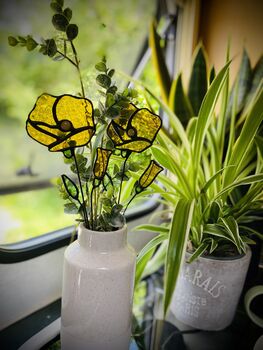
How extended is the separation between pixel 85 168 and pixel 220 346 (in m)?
0.65

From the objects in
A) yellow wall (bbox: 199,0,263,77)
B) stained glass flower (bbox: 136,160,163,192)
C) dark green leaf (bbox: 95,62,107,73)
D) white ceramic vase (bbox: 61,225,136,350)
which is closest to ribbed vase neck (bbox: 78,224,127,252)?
white ceramic vase (bbox: 61,225,136,350)

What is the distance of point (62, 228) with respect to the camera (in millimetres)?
1098

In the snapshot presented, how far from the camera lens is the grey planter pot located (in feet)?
2.97

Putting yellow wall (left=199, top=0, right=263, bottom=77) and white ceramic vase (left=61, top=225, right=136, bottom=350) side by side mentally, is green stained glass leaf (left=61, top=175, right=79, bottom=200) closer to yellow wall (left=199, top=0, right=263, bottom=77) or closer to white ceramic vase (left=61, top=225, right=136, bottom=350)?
white ceramic vase (left=61, top=225, right=136, bottom=350)

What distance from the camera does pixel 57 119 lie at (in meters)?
0.58

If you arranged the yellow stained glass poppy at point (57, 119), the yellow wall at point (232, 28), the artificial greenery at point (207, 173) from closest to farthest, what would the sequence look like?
the yellow stained glass poppy at point (57, 119) < the artificial greenery at point (207, 173) < the yellow wall at point (232, 28)

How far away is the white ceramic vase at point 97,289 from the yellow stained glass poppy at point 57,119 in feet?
0.71

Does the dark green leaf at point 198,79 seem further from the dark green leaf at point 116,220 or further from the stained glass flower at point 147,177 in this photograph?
the dark green leaf at point 116,220

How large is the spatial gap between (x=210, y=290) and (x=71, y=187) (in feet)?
1.64

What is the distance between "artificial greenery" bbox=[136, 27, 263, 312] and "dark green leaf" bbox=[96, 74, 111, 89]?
0.25 metres

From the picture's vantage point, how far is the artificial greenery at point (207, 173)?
2.67ft

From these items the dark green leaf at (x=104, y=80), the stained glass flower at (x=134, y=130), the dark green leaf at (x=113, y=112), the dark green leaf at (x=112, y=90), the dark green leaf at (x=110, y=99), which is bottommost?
the stained glass flower at (x=134, y=130)

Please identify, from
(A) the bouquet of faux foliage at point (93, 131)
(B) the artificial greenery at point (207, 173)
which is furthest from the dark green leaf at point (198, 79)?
(A) the bouquet of faux foliage at point (93, 131)

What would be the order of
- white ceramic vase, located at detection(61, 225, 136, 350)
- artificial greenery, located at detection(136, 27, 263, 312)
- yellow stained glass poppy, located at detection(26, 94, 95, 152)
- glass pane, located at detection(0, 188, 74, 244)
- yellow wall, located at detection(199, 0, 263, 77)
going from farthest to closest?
1. yellow wall, located at detection(199, 0, 263, 77)
2. glass pane, located at detection(0, 188, 74, 244)
3. artificial greenery, located at detection(136, 27, 263, 312)
4. white ceramic vase, located at detection(61, 225, 136, 350)
5. yellow stained glass poppy, located at detection(26, 94, 95, 152)
